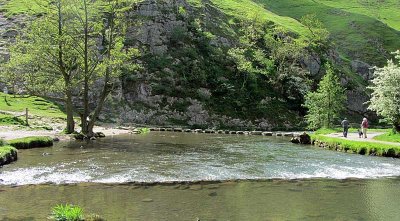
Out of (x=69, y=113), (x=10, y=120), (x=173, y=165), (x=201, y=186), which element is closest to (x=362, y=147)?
(x=173, y=165)

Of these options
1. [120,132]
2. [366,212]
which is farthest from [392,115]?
[120,132]

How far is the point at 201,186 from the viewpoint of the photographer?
1012 inches

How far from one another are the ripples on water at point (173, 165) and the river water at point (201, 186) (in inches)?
2.9

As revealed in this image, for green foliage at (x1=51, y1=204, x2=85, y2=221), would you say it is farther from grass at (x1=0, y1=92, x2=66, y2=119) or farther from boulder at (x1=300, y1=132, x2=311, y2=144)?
grass at (x1=0, y1=92, x2=66, y2=119)

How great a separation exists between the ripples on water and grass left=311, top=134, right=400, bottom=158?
2.52m

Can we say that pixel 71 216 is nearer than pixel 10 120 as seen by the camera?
Yes

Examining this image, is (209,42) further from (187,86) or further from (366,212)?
(366,212)

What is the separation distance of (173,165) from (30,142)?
63.3 ft

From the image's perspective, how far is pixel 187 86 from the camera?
107438 millimetres

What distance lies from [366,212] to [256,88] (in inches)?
3837

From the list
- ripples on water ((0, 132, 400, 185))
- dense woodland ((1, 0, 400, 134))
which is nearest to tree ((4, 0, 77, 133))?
dense woodland ((1, 0, 400, 134))

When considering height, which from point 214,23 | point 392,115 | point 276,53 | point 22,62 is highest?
point 214,23

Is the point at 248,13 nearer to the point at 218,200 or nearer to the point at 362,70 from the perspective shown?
the point at 362,70

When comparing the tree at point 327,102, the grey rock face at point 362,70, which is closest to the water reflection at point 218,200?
the tree at point 327,102
